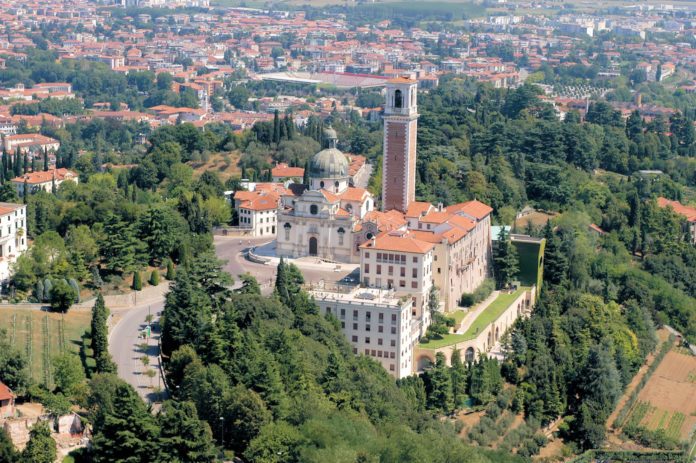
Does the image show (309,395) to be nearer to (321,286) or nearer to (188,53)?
(321,286)

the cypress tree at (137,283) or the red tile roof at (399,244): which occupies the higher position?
the red tile roof at (399,244)

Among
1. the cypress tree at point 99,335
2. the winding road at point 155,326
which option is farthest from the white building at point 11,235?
the cypress tree at point 99,335

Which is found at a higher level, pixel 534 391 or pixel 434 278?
pixel 434 278

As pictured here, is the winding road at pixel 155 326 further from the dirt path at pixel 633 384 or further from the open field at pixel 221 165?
the open field at pixel 221 165

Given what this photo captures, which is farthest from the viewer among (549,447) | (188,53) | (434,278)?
(188,53)

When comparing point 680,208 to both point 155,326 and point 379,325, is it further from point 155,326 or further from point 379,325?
point 155,326

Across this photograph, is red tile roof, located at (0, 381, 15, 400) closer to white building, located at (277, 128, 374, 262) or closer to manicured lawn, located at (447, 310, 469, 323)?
manicured lawn, located at (447, 310, 469, 323)

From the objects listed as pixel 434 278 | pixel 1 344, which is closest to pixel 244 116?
pixel 434 278
